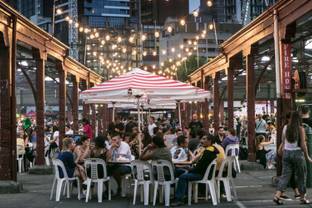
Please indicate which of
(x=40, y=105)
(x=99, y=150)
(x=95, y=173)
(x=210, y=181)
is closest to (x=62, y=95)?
(x=40, y=105)

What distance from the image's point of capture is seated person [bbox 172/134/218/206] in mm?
10445

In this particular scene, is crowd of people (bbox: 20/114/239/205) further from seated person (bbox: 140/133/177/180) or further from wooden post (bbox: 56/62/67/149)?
wooden post (bbox: 56/62/67/149)

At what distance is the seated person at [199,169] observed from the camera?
10445 mm

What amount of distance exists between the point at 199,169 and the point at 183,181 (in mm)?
396

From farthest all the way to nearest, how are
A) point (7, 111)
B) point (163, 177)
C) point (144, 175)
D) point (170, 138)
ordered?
point (170, 138)
point (7, 111)
point (144, 175)
point (163, 177)

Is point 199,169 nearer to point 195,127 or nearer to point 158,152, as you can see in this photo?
point 158,152

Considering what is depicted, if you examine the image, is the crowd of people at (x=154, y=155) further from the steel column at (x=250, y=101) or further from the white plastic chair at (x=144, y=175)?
the steel column at (x=250, y=101)

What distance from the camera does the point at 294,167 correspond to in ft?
34.0

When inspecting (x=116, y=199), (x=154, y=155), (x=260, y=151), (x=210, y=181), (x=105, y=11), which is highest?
(x=105, y=11)

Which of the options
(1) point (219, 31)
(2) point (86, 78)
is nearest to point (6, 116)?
(2) point (86, 78)

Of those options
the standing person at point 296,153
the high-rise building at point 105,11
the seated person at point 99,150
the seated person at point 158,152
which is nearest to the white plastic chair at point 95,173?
the seated person at point 99,150

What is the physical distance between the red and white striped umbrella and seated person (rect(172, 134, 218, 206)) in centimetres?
197

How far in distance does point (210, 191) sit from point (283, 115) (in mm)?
3256

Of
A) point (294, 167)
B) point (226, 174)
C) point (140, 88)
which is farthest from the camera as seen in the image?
point (140, 88)
